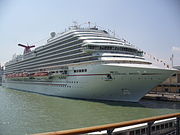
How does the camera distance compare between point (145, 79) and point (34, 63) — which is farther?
point (34, 63)

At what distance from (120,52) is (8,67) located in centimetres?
5236

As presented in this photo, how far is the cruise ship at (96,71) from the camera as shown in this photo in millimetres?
20734

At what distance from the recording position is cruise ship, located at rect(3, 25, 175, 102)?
20.7m

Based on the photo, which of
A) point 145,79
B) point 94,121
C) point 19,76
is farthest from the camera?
point 19,76

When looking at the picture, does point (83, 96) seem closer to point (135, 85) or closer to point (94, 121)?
point (135, 85)

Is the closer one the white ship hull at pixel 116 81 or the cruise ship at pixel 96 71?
the white ship hull at pixel 116 81

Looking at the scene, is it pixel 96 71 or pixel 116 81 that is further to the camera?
pixel 96 71

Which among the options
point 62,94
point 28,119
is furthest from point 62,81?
point 28,119

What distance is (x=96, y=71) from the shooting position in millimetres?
21906

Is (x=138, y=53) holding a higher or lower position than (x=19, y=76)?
higher

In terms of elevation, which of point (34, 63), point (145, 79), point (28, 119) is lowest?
point (28, 119)

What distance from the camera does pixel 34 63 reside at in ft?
136

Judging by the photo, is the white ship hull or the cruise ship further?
the cruise ship

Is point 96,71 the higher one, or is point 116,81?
point 96,71
